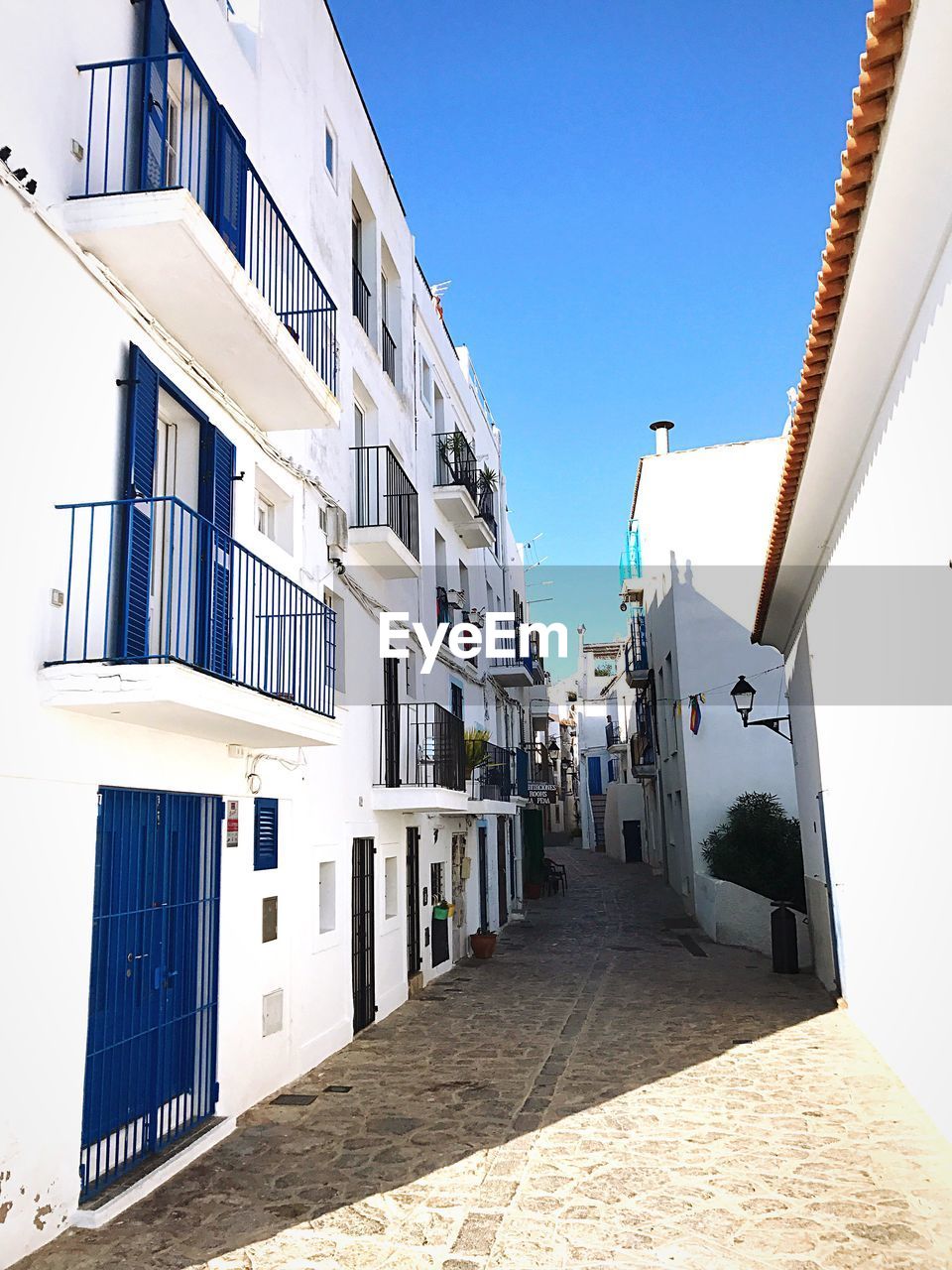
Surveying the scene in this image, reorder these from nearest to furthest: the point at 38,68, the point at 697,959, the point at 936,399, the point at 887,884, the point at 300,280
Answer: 1. the point at 936,399
2. the point at 38,68
3. the point at 887,884
4. the point at 300,280
5. the point at 697,959

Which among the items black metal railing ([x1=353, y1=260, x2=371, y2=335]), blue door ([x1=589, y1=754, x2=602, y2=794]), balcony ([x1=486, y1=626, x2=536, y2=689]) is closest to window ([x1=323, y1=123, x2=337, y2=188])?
black metal railing ([x1=353, y1=260, x2=371, y2=335])

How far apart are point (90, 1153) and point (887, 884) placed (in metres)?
6.55

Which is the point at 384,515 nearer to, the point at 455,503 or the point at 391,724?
the point at 391,724

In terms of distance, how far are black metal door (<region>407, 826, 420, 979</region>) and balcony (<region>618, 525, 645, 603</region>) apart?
15957mm

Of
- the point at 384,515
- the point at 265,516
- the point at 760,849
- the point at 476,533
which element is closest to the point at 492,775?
the point at 476,533

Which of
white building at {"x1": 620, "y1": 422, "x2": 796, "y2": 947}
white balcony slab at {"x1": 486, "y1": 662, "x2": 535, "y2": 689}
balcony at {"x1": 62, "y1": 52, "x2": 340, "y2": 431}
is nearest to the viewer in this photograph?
balcony at {"x1": 62, "y1": 52, "x2": 340, "y2": 431}

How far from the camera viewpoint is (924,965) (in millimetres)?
6949

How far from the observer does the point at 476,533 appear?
64.6ft

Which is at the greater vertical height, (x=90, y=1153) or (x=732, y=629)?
(x=732, y=629)

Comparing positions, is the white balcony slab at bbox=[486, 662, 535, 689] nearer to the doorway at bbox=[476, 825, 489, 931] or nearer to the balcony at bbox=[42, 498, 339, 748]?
the doorway at bbox=[476, 825, 489, 931]

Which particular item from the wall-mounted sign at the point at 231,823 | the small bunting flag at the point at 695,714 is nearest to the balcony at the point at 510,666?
the small bunting flag at the point at 695,714

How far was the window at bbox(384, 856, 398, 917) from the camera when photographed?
13020 mm

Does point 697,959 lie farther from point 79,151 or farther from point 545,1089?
point 79,151

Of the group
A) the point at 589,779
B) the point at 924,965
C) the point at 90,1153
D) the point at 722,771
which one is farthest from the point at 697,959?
the point at 589,779
